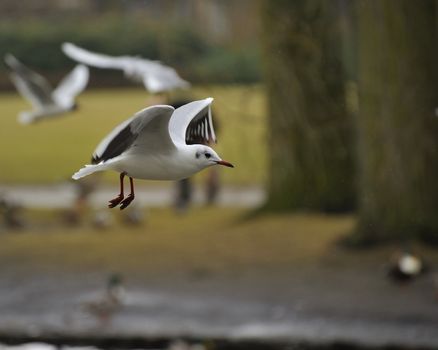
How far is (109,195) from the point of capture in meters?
24.8

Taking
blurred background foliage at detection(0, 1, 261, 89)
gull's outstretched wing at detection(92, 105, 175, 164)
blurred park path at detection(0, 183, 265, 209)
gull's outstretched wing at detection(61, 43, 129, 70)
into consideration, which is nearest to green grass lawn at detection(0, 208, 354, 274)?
blurred park path at detection(0, 183, 265, 209)

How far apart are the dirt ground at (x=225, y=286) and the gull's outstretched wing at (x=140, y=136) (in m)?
8.76

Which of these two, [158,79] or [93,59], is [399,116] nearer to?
[158,79]

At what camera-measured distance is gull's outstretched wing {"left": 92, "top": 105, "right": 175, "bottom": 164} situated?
4.63 m

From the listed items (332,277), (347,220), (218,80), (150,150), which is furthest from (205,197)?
(150,150)

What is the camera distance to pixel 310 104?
1712 cm

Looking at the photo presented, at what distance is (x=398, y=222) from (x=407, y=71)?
1840 millimetres

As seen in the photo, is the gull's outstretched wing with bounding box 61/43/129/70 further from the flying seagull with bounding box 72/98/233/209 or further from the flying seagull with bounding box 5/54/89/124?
the flying seagull with bounding box 72/98/233/209

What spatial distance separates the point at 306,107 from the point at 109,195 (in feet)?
27.8

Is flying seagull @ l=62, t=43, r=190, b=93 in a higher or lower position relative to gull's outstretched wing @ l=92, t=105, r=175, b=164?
higher

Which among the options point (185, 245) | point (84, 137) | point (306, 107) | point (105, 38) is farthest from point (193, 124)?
point (105, 38)

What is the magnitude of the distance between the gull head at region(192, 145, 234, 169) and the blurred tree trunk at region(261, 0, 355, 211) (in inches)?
482

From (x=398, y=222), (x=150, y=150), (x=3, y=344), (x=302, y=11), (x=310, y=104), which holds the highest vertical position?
(x=302, y=11)

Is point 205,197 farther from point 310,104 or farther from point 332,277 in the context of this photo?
point 332,277
